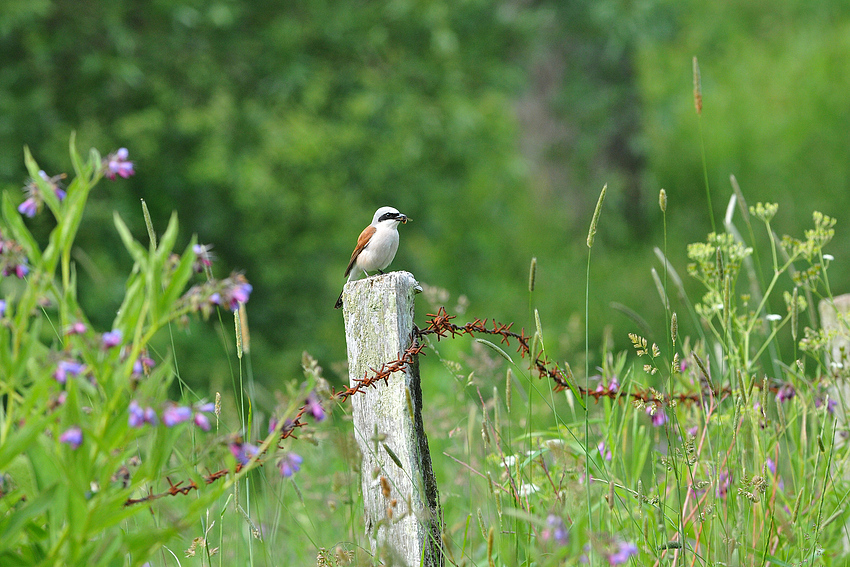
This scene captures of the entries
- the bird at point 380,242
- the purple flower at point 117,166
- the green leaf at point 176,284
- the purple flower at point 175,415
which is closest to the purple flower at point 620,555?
the purple flower at point 175,415

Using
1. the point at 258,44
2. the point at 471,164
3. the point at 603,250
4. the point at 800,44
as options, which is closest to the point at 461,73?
the point at 471,164

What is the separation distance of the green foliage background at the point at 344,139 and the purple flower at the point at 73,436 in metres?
5.24

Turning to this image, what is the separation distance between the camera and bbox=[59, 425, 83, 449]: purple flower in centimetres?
132

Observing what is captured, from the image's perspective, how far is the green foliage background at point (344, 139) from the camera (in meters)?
7.90

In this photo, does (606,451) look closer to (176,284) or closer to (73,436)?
(176,284)

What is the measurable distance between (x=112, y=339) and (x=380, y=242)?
2.20 m

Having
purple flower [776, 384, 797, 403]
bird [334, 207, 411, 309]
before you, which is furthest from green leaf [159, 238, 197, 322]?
purple flower [776, 384, 797, 403]

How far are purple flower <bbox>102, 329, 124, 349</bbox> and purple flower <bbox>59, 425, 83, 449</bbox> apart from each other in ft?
0.45

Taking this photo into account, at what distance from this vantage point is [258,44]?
27.7 feet

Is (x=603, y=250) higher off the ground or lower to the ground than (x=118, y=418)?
higher

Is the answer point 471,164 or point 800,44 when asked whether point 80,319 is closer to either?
point 471,164

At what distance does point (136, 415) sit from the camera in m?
1.34

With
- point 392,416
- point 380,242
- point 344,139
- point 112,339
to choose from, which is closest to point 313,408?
point 112,339

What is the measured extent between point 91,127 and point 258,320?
265 centimetres
